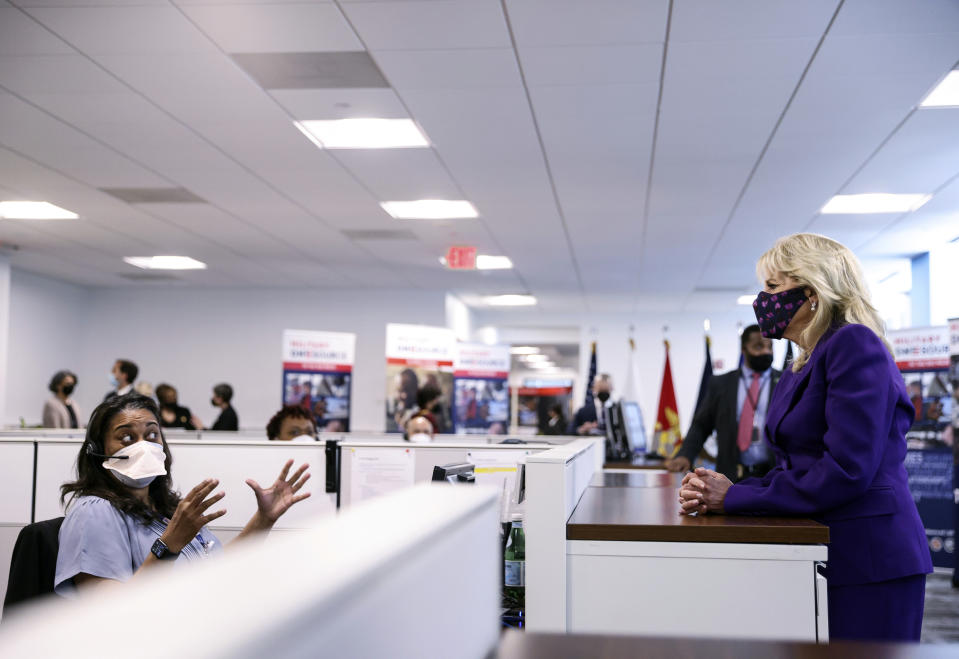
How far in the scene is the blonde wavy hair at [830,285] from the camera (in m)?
1.68

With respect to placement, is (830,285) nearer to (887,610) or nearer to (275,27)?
(887,610)

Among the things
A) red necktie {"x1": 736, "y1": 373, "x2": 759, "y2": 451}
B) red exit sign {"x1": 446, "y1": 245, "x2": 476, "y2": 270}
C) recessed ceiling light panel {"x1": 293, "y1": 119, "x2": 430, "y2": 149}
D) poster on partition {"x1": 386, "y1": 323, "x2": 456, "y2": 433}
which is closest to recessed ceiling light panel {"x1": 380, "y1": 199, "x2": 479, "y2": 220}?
red exit sign {"x1": 446, "y1": 245, "x2": 476, "y2": 270}

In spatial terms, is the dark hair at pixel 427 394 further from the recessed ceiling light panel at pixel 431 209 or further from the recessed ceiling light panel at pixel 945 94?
the recessed ceiling light panel at pixel 945 94

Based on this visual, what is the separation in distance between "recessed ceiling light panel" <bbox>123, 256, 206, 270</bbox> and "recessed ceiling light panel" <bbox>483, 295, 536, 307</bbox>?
4.14 m

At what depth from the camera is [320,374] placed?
8.80 meters

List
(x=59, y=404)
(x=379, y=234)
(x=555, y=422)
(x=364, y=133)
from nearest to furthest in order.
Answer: (x=364, y=133) → (x=59, y=404) → (x=379, y=234) → (x=555, y=422)

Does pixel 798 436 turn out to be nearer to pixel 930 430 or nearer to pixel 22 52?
pixel 22 52

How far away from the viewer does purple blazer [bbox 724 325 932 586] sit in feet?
5.07

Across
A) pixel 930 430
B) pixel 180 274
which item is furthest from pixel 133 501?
pixel 180 274

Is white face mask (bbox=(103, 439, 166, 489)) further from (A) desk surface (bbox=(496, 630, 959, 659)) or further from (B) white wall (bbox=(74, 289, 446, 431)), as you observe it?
(B) white wall (bbox=(74, 289, 446, 431))

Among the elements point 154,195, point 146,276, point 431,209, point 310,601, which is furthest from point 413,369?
point 310,601

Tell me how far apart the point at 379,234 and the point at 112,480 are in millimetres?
6156

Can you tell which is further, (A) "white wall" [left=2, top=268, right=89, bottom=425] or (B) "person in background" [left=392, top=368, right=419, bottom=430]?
(A) "white wall" [left=2, top=268, right=89, bottom=425]

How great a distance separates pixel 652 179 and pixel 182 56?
3276 mm
